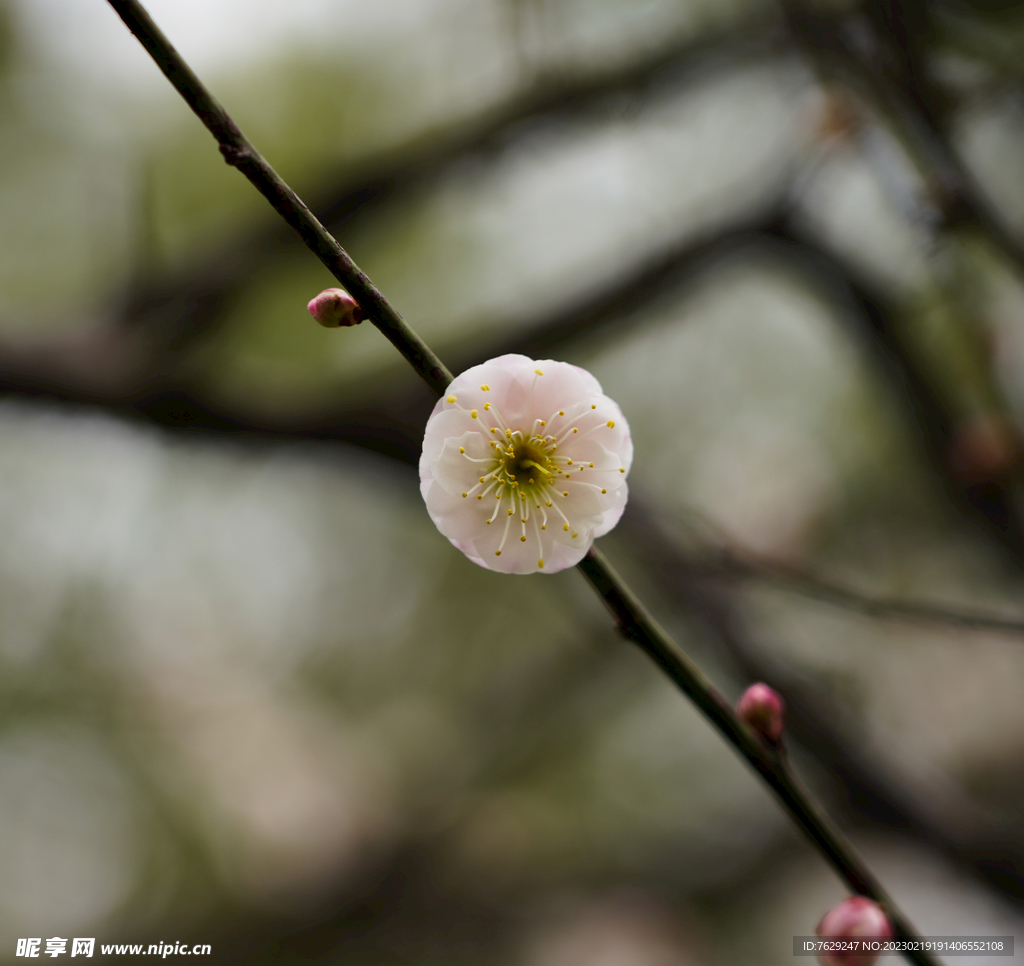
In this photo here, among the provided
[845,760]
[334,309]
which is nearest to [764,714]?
[334,309]

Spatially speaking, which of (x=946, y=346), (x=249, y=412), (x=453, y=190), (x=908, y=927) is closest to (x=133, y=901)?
Result: (x=249, y=412)

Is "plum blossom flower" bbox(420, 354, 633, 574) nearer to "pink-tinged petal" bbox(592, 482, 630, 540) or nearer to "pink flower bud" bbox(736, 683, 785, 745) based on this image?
"pink-tinged petal" bbox(592, 482, 630, 540)

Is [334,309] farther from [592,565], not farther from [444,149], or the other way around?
[444,149]

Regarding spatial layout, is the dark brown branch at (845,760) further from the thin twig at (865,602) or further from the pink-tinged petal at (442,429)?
the pink-tinged petal at (442,429)

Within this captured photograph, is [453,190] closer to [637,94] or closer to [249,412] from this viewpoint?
[637,94]

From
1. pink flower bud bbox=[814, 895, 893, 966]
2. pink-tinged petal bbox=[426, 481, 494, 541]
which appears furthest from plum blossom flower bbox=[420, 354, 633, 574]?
pink flower bud bbox=[814, 895, 893, 966]

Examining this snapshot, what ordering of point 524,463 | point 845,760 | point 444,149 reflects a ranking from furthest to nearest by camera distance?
point 444,149 < point 845,760 < point 524,463
